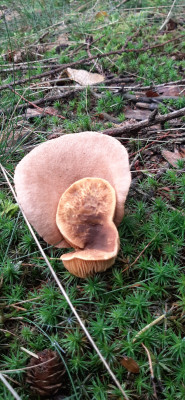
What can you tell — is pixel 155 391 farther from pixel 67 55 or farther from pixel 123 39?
pixel 123 39

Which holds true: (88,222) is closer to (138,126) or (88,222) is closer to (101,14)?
(138,126)

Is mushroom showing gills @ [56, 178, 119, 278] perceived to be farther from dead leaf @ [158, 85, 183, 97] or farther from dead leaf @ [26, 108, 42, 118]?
dead leaf @ [158, 85, 183, 97]

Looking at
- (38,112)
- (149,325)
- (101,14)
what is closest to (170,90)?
(38,112)

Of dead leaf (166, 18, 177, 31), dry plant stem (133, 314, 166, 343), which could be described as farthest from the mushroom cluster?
dead leaf (166, 18, 177, 31)

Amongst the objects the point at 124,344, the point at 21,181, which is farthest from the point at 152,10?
the point at 124,344

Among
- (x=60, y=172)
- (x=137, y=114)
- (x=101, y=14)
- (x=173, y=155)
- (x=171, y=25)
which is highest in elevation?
(x=101, y=14)

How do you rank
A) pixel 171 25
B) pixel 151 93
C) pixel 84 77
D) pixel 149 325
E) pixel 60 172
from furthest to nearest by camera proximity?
1. pixel 171 25
2. pixel 84 77
3. pixel 151 93
4. pixel 60 172
5. pixel 149 325
